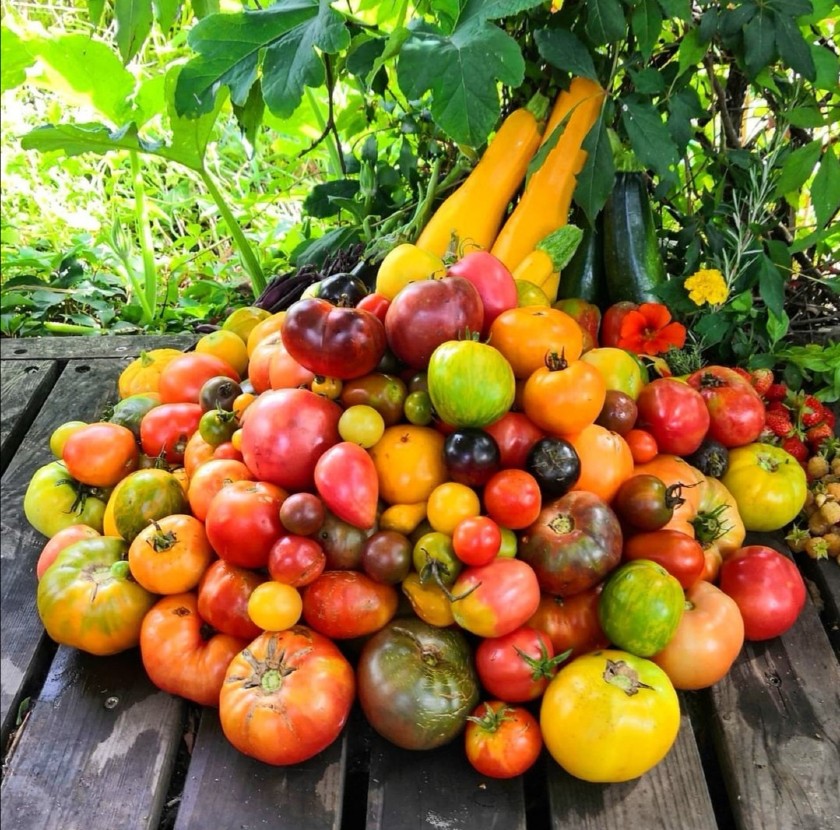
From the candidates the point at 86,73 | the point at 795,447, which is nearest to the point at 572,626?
the point at 795,447

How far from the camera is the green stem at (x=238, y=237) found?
226cm

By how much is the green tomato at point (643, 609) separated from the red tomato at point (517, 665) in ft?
0.35

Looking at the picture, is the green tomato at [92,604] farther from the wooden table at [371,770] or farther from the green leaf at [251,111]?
the green leaf at [251,111]

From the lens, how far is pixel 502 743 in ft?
3.62

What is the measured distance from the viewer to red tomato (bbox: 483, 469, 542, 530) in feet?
3.96

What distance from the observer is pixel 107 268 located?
3041mm

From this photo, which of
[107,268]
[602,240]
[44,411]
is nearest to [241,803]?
[44,411]

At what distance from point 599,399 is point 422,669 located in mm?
515

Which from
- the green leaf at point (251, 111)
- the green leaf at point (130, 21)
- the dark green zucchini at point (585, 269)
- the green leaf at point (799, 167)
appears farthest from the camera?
the dark green zucchini at point (585, 269)

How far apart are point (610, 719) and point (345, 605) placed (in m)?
0.41

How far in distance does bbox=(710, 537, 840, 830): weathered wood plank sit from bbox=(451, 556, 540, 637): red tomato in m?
0.37

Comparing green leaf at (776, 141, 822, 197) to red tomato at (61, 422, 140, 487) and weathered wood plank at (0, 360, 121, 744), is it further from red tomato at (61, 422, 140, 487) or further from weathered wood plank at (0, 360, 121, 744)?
weathered wood plank at (0, 360, 121, 744)

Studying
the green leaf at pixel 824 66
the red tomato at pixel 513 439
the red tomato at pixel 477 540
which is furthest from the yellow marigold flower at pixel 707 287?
the red tomato at pixel 477 540

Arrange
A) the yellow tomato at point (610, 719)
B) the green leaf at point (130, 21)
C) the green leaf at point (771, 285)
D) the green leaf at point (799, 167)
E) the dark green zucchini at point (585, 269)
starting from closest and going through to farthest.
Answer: the yellow tomato at point (610, 719), the green leaf at point (130, 21), the green leaf at point (799, 167), the green leaf at point (771, 285), the dark green zucchini at point (585, 269)
